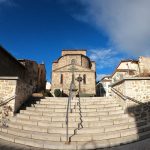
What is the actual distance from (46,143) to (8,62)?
41.8 feet

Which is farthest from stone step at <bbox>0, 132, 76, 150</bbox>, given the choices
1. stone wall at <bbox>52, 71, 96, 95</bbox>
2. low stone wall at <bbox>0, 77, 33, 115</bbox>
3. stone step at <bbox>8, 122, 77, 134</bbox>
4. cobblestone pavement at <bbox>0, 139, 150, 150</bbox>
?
stone wall at <bbox>52, 71, 96, 95</bbox>

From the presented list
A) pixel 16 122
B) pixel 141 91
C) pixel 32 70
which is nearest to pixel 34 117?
pixel 16 122

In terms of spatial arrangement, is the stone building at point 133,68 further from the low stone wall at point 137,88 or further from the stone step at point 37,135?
the stone step at point 37,135

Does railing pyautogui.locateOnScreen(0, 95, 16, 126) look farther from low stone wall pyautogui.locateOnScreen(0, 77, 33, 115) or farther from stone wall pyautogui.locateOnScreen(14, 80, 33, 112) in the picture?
stone wall pyautogui.locateOnScreen(14, 80, 33, 112)

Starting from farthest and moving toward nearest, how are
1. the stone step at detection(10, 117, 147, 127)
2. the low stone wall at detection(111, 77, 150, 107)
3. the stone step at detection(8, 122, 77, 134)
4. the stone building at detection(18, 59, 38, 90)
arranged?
1. the stone building at detection(18, 59, 38, 90)
2. the low stone wall at detection(111, 77, 150, 107)
3. the stone step at detection(10, 117, 147, 127)
4. the stone step at detection(8, 122, 77, 134)

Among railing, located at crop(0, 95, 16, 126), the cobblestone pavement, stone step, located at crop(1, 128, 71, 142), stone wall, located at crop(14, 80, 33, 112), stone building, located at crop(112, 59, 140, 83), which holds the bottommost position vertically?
the cobblestone pavement

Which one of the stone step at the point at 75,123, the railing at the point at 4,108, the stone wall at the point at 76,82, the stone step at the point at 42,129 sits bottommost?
the stone step at the point at 42,129

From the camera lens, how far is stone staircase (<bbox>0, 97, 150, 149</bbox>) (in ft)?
18.0

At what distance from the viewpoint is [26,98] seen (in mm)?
9008

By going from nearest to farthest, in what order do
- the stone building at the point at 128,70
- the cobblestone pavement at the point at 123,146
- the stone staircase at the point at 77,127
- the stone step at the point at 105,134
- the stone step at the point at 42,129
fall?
the cobblestone pavement at the point at 123,146 → the stone staircase at the point at 77,127 → the stone step at the point at 105,134 → the stone step at the point at 42,129 → the stone building at the point at 128,70

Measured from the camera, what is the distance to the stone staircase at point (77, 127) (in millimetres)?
5493

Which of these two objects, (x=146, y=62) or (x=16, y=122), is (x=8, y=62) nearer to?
(x=16, y=122)

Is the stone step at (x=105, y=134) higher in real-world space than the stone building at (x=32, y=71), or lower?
lower

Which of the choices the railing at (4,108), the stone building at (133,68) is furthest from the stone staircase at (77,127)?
the stone building at (133,68)
